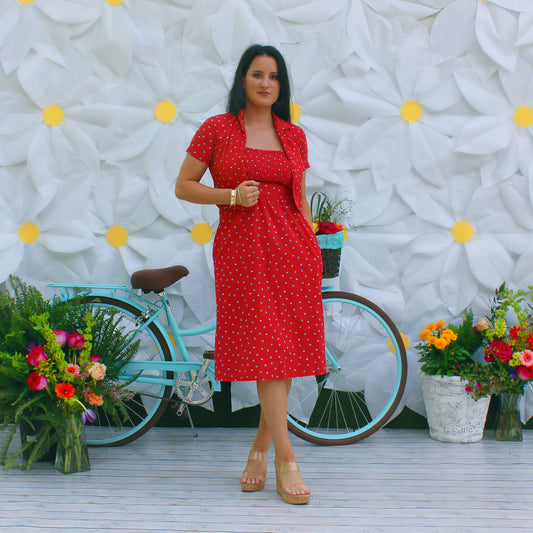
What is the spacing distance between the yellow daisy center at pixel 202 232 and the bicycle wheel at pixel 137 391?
480 millimetres

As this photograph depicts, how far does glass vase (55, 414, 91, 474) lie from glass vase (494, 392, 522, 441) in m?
1.97

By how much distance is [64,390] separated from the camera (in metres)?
2.59

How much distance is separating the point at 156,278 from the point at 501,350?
65.2 inches

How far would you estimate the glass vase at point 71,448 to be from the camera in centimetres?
266

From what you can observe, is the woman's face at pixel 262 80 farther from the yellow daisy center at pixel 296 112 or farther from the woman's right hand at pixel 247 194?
the yellow daisy center at pixel 296 112

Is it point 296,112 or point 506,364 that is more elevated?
point 296,112

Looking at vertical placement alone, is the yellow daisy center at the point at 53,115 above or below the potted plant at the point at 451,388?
above

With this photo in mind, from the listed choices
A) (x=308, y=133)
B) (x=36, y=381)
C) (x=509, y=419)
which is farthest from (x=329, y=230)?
(x=36, y=381)

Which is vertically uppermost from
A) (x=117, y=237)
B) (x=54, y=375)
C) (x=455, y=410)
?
(x=117, y=237)

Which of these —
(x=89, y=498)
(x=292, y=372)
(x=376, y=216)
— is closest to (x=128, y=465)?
(x=89, y=498)

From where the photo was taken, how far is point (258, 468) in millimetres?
2523

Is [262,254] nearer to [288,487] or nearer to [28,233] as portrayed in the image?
[288,487]

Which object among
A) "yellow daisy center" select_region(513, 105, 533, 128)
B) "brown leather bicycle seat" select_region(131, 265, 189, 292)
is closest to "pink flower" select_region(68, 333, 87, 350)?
"brown leather bicycle seat" select_region(131, 265, 189, 292)

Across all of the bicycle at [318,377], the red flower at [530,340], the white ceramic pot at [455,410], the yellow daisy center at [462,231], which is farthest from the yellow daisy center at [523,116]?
the white ceramic pot at [455,410]
